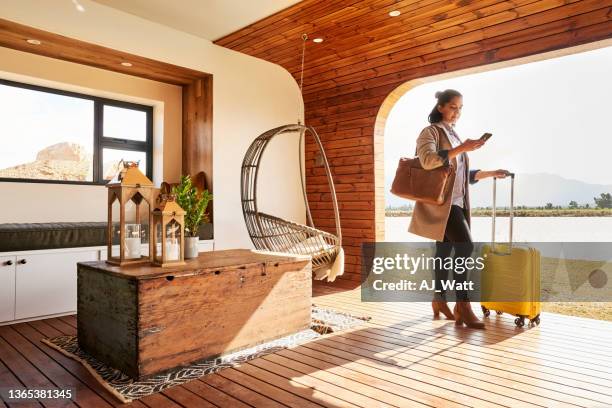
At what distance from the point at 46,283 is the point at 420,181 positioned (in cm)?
293

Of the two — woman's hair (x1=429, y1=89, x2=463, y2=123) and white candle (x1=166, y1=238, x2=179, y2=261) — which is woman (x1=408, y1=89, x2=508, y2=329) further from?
white candle (x1=166, y1=238, x2=179, y2=261)

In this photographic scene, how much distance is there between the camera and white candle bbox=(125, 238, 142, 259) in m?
2.40

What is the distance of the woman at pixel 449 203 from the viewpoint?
9.78ft

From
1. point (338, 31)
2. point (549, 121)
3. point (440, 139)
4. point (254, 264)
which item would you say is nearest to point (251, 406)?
point (254, 264)

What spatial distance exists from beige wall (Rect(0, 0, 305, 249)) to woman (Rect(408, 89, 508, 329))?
2.25m

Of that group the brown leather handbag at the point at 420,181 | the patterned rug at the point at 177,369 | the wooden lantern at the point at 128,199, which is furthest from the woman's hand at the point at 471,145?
the wooden lantern at the point at 128,199

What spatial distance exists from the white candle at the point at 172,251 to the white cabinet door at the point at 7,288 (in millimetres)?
1591

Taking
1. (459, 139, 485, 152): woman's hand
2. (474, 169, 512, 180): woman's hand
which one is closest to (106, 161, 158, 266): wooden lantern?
(459, 139, 485, 152): woman's hand

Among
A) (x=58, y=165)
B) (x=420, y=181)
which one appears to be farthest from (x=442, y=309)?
(x=58, y=165)

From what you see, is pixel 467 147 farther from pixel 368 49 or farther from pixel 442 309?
pixel 368 49

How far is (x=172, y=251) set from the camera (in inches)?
92.8

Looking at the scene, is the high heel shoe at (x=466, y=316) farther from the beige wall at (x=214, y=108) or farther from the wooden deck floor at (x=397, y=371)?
the beige wall at (x=214, y=108)

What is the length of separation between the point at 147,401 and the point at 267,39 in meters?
3.46

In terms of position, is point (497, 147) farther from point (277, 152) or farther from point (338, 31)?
point (277, 152)
